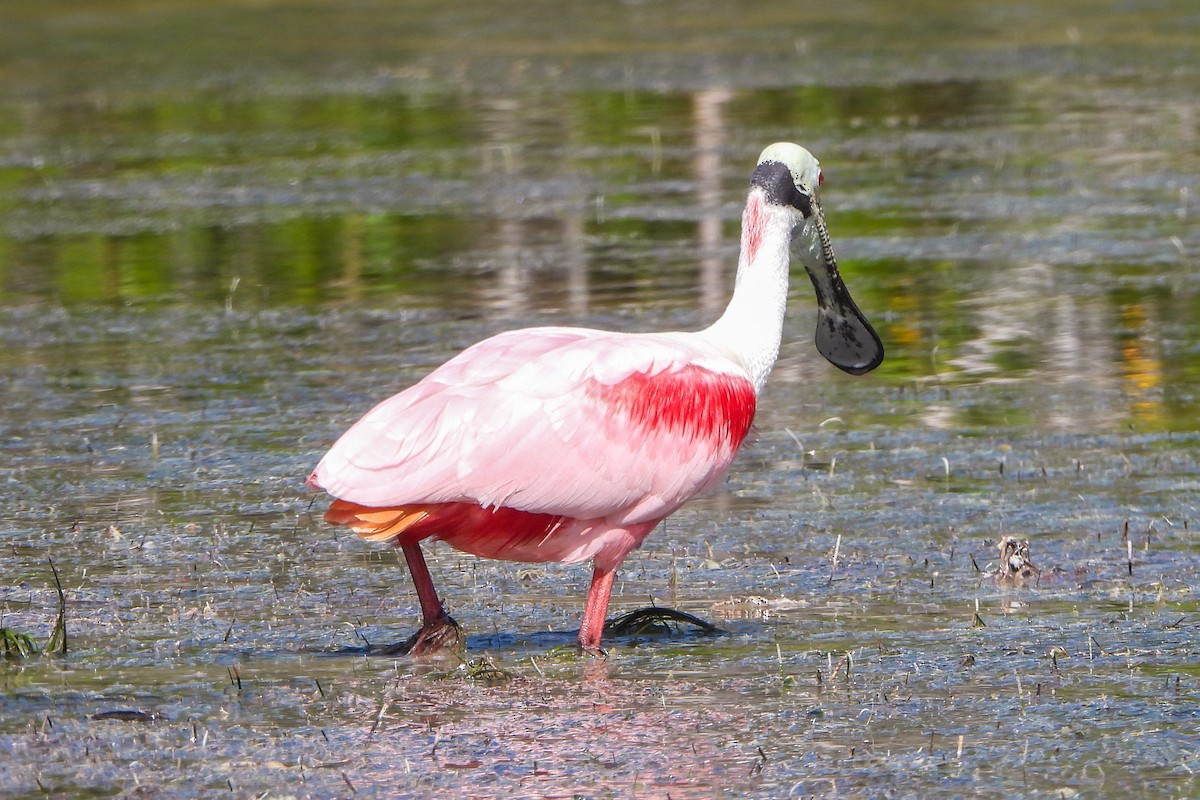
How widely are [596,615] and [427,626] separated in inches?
17.9


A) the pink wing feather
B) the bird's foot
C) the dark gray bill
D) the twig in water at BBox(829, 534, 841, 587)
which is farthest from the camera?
the dark gray bill

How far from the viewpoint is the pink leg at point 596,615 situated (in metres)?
6.25

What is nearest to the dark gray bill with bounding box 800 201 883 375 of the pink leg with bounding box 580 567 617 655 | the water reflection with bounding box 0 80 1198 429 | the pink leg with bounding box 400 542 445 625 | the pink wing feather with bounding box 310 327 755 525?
the pink wing feather with bounding box 310 327 755 525

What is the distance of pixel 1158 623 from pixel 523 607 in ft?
5.77

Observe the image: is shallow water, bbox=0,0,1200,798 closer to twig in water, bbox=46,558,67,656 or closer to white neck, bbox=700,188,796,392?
twig in water, bbox=46,558,67,656

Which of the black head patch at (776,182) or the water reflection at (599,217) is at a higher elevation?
the black head patch at (776,182)

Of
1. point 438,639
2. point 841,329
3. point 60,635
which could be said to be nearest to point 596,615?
point 438,639

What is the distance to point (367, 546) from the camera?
24.4 ft

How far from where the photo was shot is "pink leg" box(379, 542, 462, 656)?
241 inches

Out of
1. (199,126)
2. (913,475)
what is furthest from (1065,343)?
(199,126)

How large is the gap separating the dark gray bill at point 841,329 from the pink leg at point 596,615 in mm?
1637

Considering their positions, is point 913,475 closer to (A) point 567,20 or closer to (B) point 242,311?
(B) point 242,311

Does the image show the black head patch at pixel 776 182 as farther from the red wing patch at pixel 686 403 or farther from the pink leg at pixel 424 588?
the pink leg at pixel 424 588

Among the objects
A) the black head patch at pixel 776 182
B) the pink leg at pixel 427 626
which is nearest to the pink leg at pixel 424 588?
the pink leg at pixel 427 626
